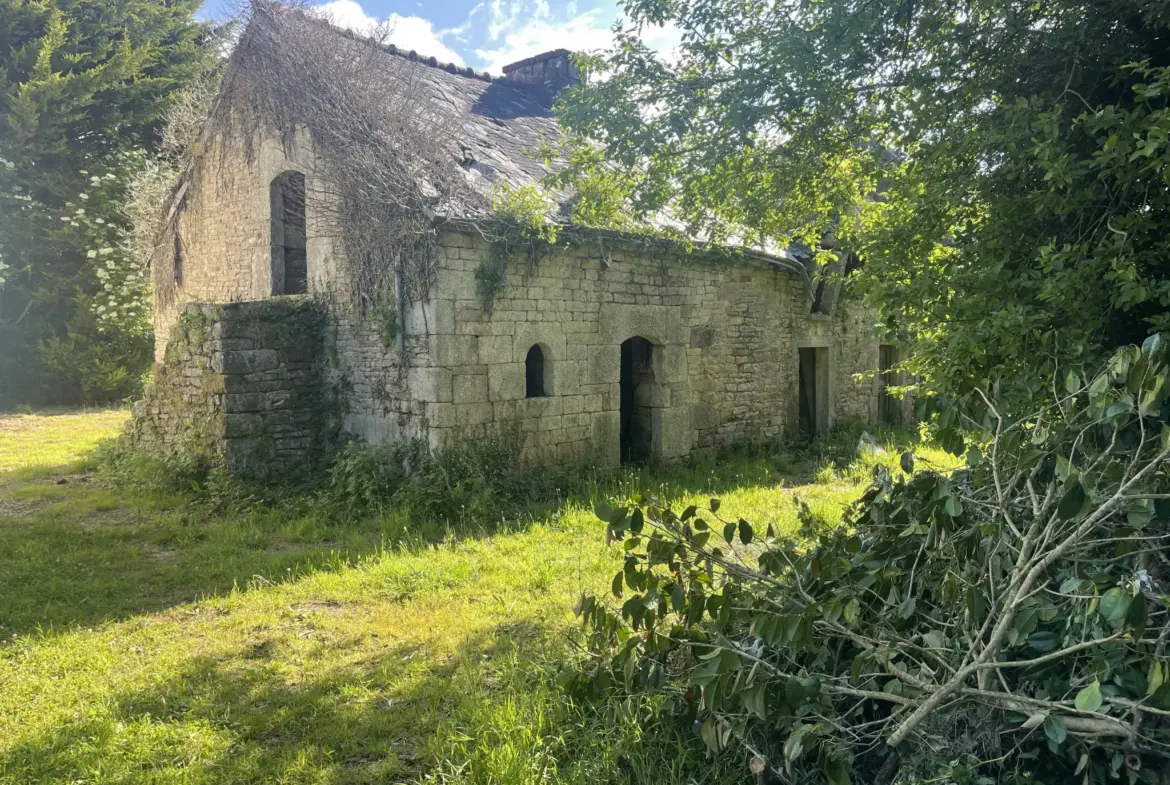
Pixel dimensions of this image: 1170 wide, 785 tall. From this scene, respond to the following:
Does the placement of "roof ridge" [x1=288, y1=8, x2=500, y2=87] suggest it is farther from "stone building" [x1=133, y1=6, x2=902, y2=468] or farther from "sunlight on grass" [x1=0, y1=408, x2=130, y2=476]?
"sunlight on grass" [x1=0, y1=408, x2=130, y2=476]

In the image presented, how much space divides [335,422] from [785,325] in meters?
6.82

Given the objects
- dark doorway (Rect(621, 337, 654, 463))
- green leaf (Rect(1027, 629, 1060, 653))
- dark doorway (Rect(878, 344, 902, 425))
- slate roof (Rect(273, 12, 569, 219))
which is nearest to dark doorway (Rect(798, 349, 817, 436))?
dark doorway (Rect(878, 344, 902, 425))

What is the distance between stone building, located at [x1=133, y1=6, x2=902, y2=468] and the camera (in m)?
8.09

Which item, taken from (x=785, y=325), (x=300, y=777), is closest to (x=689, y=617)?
(x=300, y=777)

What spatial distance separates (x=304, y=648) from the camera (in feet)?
15.0

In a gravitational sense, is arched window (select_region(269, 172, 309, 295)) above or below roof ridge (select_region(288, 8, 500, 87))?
below

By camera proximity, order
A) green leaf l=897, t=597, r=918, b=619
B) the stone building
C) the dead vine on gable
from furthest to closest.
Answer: the stone building, the dead vine on gable, green leaf l=897, t=597, r=918, b=619

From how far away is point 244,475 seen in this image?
8.28 meters

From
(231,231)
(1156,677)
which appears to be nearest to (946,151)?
(1156,677)

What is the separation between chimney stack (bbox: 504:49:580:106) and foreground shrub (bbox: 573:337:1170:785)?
12.1 metres

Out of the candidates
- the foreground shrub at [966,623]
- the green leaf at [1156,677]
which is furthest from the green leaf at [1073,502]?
the green leaf at [1156,677]

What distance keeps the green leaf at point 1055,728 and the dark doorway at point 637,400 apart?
7.91m

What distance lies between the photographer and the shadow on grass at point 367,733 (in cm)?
306

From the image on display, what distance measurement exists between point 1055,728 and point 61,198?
22.6 metres
